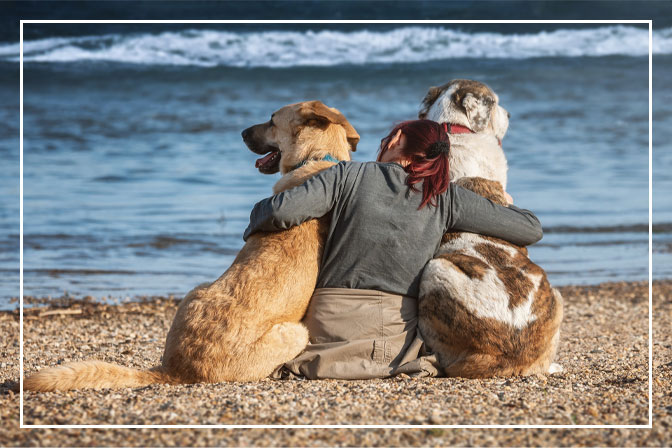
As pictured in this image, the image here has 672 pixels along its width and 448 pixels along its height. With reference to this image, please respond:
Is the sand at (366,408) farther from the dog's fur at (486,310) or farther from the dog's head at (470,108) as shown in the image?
the dog's head at (470,108)

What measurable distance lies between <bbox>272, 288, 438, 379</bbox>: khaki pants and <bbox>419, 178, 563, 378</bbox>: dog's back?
0.51 feet

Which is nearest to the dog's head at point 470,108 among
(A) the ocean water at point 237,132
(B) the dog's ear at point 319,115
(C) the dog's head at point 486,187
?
(A) the ocean water at point 237,132

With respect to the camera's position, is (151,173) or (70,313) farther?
(151,173)

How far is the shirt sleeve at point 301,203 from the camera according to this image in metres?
4.55

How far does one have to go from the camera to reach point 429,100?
260 inches

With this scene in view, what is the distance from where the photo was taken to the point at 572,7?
1602cm

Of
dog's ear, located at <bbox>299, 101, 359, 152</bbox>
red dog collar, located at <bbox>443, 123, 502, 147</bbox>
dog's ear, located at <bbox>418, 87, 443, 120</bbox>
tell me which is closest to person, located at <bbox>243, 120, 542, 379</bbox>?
dog's ear, located at <bbox>299, 101, 359, 152</bbox>

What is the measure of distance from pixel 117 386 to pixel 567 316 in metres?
5.26

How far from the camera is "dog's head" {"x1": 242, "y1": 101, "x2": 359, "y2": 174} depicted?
535 cm


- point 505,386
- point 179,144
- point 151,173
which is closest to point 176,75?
point 179,144

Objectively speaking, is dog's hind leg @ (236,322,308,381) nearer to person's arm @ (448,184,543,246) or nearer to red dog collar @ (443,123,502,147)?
person's arm @ (448,184,543,246)

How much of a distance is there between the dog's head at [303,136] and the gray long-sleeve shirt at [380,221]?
0.62 meters

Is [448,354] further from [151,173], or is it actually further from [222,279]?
[151,173]

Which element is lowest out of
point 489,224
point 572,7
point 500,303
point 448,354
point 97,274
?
point 97,274
